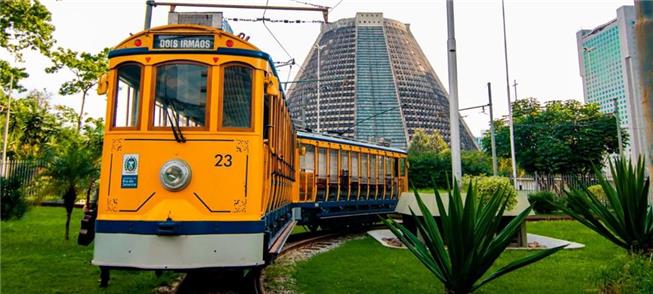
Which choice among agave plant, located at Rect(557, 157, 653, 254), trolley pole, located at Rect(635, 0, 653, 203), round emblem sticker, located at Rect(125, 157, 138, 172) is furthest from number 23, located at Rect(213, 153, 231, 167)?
agave plant, located at Rect(557, 157, 653, 254)

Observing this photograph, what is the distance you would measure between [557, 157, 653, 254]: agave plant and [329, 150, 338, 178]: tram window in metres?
7.49

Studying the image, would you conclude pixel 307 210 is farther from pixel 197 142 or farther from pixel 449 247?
pixel 449 247

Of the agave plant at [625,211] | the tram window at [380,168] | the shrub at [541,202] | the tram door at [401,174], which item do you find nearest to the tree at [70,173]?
the tram window at [380,168]

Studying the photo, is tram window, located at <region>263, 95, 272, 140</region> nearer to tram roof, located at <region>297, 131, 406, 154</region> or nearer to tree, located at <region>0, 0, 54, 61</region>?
tram roof, located at <region>297, 131, 406, 154</region>

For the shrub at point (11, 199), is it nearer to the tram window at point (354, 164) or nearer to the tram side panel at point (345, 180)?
the tram side panel at point (345, 180)

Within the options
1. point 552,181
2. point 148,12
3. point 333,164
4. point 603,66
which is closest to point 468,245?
point 148,12

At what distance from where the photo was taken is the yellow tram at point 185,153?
16.1 feet

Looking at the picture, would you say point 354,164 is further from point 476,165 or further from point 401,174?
point 476,165

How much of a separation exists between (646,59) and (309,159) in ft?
31.6

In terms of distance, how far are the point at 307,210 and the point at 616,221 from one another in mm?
7764

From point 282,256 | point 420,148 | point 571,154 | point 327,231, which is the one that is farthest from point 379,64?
point 282,256

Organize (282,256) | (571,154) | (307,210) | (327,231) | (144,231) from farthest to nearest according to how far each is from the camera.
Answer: (571,154)
(327,231)
(307,210)
(282,256)
(144,231)

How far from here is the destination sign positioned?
5.44 metres

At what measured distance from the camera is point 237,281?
6641mm
